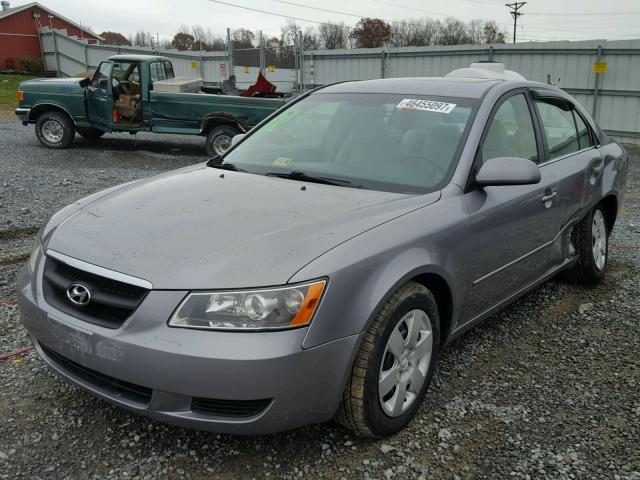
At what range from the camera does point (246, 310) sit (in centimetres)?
225

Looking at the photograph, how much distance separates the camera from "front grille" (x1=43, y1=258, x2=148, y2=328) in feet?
7.67

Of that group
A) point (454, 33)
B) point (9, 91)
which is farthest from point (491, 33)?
point (9, 91)

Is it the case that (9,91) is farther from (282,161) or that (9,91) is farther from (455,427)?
(455,427)

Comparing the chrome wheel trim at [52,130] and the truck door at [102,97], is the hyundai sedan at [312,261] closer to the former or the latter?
the truck door at [102,97]

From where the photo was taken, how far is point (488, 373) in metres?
3.42

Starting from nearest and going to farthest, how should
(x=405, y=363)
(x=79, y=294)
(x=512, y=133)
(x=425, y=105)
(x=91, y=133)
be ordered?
(x=79, y=294), (x=405, y=363), (x=425, y=105), (x=512, y=133), (x=91, y=133)

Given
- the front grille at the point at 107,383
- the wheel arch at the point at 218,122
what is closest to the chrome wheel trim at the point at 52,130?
the wheel arch at the point at 218,122

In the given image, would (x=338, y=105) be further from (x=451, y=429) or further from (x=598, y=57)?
(x=598, y=57)

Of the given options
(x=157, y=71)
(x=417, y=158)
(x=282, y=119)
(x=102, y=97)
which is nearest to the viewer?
(x=417, y=158)

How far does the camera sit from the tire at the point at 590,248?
4535 millimetres

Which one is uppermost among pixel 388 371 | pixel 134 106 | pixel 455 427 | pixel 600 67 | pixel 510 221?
pixel 600 67

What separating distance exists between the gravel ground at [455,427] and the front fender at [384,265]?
1.83ft

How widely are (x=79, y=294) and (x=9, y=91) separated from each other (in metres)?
27.1

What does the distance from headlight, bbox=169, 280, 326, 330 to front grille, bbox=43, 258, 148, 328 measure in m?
0.21
